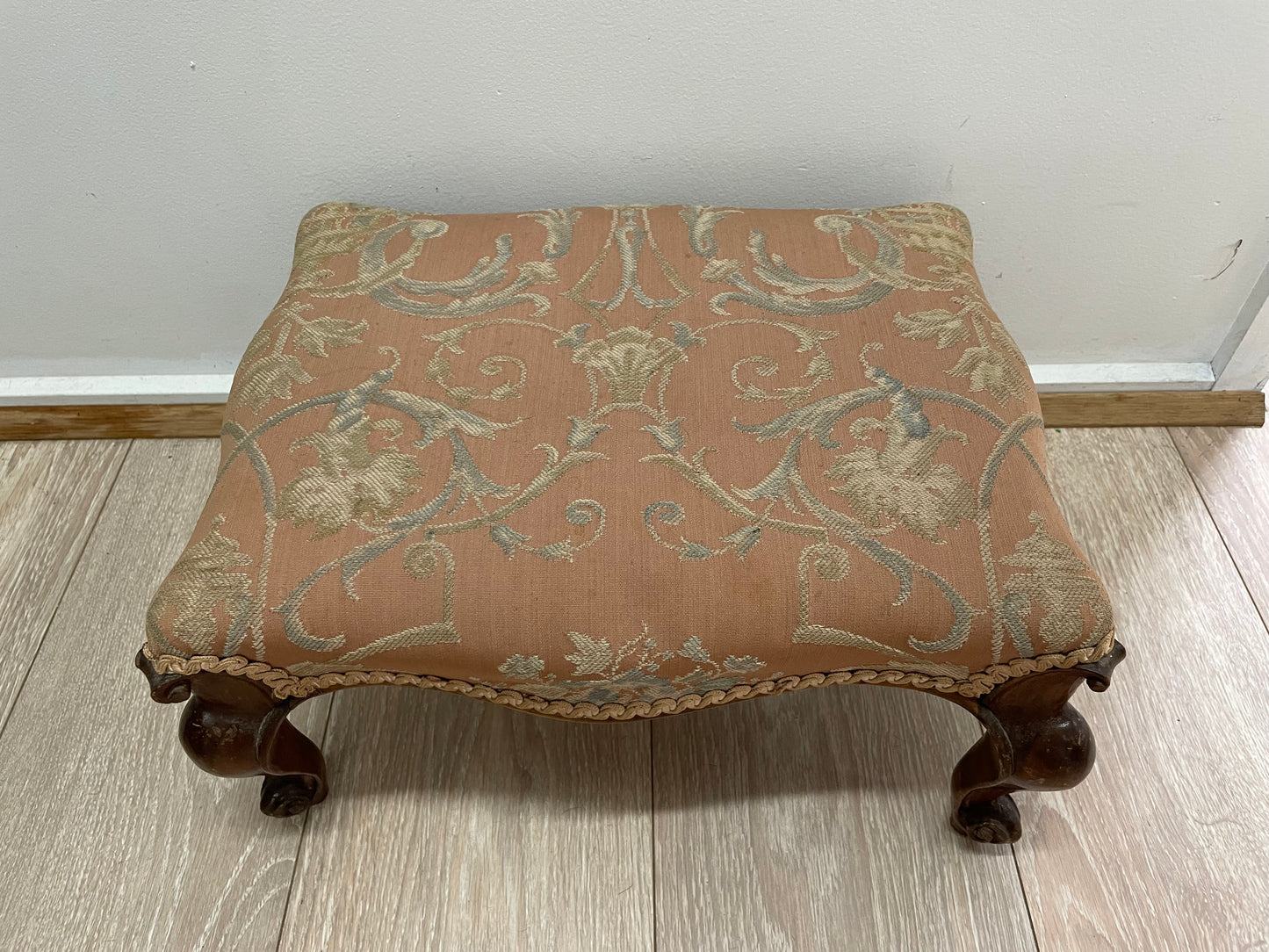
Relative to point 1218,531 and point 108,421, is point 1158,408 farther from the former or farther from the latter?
point 108,421

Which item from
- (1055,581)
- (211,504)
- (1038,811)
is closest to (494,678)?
(211,504)

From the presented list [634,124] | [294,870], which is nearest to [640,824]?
[294,870]

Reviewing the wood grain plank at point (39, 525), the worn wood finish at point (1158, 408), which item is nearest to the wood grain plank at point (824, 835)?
the worn wood finish at point (1158, 408)

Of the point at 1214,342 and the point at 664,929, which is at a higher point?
the point at 1214,342

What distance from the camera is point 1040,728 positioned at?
0.66 metres

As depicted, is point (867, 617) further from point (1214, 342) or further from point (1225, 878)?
point (1214, 342)

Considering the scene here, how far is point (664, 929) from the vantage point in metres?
0.77

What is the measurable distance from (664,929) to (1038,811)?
0.33 m

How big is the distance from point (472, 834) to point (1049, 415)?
75 centimetres

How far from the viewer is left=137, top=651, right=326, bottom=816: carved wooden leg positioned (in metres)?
0.62

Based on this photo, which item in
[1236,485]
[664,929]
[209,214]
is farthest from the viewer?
[1236,485]

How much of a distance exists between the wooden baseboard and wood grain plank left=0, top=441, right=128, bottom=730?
19mm

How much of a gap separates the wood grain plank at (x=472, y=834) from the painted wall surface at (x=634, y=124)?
468mm

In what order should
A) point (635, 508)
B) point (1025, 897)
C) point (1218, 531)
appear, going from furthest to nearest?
point (1218, 531), point (1025, 897), point (635, 508)
